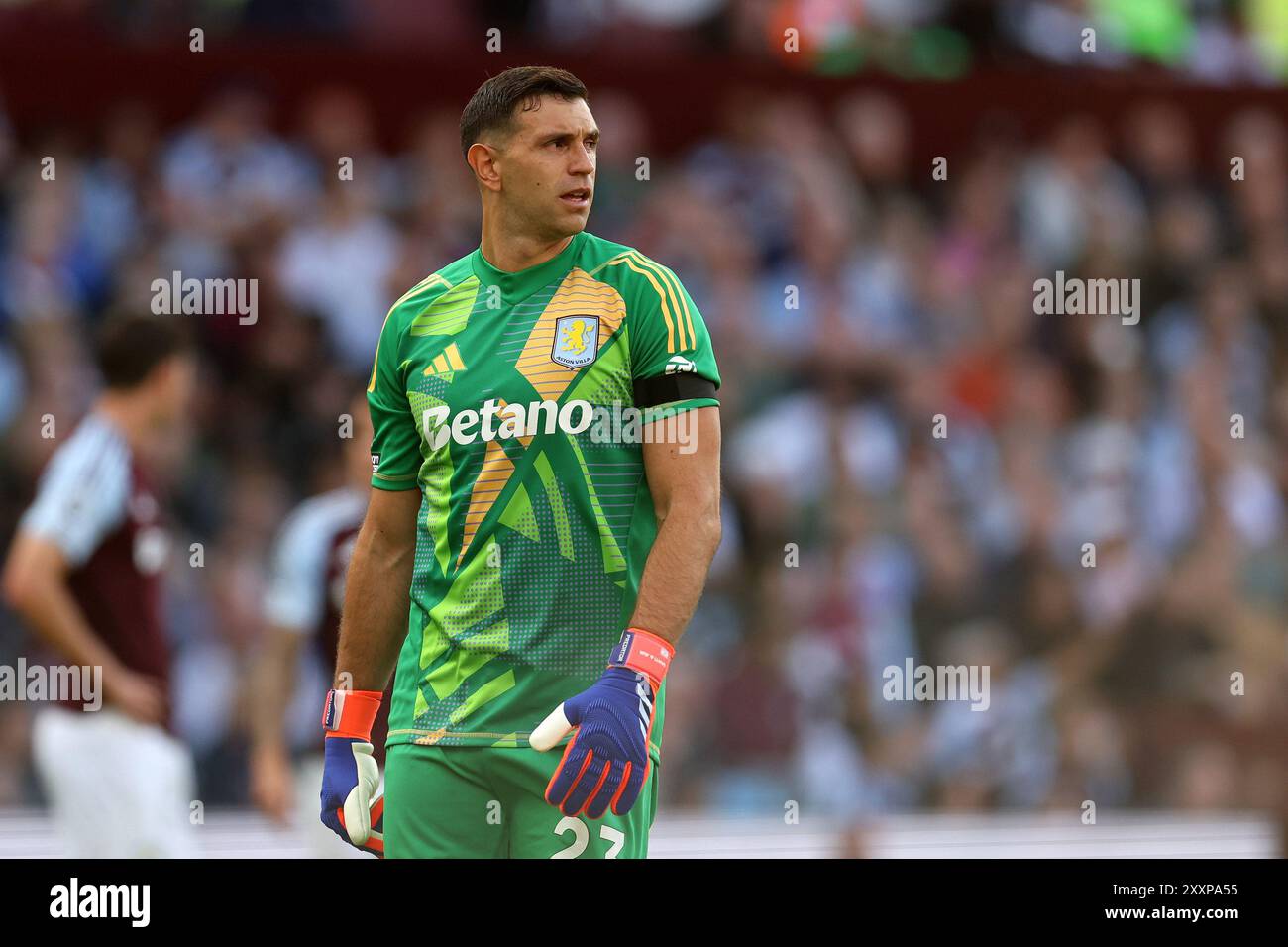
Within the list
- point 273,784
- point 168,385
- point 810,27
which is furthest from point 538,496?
point 810,27

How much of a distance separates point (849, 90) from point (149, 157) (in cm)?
467

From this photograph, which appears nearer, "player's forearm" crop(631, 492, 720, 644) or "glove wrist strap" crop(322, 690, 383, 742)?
"player's forearm" crop(631, 492, 720, 644)

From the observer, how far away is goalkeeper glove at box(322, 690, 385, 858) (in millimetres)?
5316

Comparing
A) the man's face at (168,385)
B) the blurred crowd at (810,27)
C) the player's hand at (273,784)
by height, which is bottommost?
the player's hand at (273,784)

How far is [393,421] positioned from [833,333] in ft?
25.0

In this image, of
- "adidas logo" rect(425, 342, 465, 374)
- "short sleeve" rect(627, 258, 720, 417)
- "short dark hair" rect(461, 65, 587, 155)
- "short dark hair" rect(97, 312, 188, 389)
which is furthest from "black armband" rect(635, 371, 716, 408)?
"short dark hair" rect(97, 312, 188, 389)

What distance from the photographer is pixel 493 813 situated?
16.3ft

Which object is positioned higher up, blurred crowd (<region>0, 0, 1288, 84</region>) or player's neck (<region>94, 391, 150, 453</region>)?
blurred crowd (<region>0, 0, 1288, 84</region>)

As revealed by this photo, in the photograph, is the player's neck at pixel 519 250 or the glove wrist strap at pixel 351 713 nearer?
the player's neck at pixel 519 250

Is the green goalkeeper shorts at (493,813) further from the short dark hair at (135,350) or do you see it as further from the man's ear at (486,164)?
the short dark hair at (135,350)

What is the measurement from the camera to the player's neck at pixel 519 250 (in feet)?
16.9

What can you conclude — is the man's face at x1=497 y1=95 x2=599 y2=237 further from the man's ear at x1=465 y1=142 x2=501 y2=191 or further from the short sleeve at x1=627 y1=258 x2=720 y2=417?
the short sleeve at x1=627 y1=258 x2=720 y2=417

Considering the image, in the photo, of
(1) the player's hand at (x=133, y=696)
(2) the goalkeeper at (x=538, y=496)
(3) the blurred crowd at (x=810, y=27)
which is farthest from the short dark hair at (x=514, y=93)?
(3) the blurred crowd at (x=810, y=27)

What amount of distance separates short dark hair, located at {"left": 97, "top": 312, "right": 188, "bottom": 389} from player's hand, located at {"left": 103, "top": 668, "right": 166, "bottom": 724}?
1246 mm
